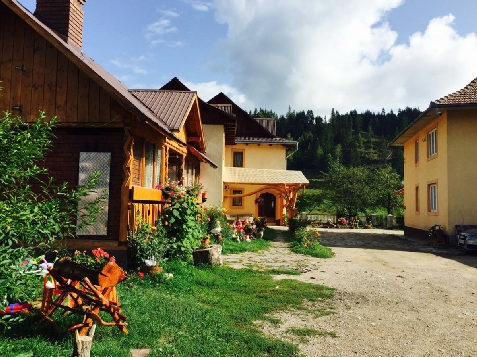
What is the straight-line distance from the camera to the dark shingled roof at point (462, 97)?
1628 cm

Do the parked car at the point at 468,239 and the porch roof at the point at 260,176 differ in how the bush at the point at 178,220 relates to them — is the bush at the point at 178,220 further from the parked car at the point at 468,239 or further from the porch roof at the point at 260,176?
the porch roof at the point at 260,176

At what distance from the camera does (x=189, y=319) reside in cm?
558

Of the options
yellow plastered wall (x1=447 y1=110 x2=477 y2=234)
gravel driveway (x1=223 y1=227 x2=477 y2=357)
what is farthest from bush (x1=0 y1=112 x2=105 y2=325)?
yellow plastered wall (x1=447 y1=110 x2=477 y2=234)

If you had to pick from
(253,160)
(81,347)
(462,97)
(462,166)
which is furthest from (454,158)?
(81,347)

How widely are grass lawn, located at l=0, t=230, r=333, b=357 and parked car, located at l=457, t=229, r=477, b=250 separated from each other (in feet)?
29.2

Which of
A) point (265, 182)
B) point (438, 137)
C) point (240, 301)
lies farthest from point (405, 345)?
point (265, 182)

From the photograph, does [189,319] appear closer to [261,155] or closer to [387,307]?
[387,307]

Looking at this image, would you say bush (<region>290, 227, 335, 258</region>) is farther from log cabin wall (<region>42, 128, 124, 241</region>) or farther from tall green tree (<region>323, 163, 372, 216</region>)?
tall green tree (<region>323, 163, 372, 216</region>)

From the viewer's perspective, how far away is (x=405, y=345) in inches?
197

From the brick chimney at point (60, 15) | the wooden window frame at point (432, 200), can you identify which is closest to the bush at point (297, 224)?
the wooden window frame at point (432, 200)

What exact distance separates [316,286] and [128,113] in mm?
5297

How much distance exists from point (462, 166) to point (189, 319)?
49.4 feet

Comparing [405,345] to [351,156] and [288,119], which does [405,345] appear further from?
[288,119]

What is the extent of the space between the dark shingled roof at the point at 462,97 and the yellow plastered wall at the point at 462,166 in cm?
56
